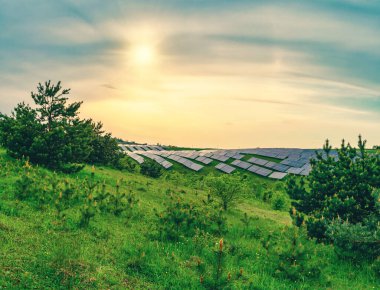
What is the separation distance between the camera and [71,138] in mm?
25125

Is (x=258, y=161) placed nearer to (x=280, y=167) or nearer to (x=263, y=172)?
(x=280, y=167)

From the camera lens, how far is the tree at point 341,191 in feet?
44.4

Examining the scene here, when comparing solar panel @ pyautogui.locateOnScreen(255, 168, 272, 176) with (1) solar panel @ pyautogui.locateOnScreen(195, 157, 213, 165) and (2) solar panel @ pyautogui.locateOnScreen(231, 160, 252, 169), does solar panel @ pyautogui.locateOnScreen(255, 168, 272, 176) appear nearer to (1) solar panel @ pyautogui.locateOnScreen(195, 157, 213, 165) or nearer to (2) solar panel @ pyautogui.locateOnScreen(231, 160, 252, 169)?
(2) solar panel @ pyautogui.locateOnScreen(231, 160, 252, 169)

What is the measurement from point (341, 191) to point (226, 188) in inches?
327

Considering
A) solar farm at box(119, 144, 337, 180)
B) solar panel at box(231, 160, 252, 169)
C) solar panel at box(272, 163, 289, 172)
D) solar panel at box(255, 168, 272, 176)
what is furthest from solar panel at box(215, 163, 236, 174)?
solar panel at box(272, 163, 289, 172)

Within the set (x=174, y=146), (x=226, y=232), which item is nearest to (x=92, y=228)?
(x=226, y=232)

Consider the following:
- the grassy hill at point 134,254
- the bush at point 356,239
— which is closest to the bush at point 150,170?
the grassy hill at point 134,254

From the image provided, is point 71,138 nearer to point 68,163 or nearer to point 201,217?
point 68,163

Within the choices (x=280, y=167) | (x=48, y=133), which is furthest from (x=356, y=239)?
(x=280, y=167)

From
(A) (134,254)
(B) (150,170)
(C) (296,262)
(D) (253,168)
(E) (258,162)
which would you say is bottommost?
(A) (134,254)

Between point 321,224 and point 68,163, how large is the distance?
19.5 m

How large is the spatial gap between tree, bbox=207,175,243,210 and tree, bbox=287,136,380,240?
220 inches

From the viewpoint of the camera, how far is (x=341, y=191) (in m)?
13.8

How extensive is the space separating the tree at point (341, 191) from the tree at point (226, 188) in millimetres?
5589
